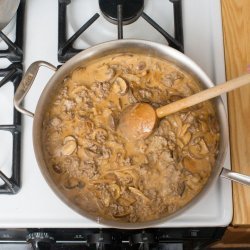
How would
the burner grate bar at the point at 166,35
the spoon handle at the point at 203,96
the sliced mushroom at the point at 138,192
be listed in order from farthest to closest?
1. the burner grate bar at the point at 166,35
2. the sliced mushroom at the point at 138,192
3. the spoon handle at the point at 203,96

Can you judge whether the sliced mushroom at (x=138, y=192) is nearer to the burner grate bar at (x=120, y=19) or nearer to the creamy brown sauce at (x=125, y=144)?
the creamy brown sauce at (x=125, y=144)

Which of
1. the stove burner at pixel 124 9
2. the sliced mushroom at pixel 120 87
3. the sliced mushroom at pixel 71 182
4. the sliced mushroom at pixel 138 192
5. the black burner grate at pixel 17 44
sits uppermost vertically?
the stove burner at pixel 124 9

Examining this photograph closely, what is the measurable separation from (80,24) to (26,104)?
0.20 m

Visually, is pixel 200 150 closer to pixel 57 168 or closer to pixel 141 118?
pixel 141 118

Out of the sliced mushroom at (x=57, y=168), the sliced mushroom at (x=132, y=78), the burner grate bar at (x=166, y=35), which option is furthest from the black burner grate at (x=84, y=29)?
the sliced mushroom at (x=57, y=168)

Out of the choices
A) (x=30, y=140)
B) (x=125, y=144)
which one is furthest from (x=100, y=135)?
(x=30, y=140)

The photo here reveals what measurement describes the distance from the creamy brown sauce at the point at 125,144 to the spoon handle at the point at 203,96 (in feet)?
0.16

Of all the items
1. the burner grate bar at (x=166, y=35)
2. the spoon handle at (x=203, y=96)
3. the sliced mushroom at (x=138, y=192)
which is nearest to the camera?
the spoon handle at (x=203, y=96)

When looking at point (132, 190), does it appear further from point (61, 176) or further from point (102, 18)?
point (102, 18)

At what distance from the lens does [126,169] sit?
79 centimetres

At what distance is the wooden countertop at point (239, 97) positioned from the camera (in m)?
0.83

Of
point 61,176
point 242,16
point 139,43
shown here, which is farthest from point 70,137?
point 242,16

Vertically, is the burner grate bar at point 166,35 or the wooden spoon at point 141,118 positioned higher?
the burner grate bar at point 166,35

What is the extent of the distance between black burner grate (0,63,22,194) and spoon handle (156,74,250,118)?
0.28m
